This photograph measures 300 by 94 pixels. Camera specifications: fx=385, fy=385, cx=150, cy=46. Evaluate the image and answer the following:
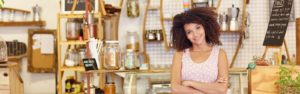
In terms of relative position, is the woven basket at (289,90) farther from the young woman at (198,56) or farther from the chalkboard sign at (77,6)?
the chalkboard sign at (77,6)

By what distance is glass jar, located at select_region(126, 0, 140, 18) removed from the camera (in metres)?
5.01

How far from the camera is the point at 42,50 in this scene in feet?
17.2

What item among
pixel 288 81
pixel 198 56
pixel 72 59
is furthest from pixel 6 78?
pixel 288 81

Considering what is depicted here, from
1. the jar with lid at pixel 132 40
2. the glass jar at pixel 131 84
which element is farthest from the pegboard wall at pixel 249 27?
the glass jar at pixel 131 84

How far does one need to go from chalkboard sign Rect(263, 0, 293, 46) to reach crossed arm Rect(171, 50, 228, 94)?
3.71ft

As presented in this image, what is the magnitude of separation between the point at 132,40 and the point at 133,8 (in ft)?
1.39

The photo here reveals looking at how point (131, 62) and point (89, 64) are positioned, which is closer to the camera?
point (89, 64)

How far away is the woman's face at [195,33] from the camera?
2275mm

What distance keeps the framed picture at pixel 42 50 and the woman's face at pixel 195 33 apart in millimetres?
3334

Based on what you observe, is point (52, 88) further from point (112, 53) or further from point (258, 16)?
point (258, 16)

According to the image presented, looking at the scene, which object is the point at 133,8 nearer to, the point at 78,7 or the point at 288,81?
the point at 78,7

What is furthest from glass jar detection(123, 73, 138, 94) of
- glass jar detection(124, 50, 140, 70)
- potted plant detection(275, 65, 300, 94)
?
potted plant detection(275, 65, 300, 94)

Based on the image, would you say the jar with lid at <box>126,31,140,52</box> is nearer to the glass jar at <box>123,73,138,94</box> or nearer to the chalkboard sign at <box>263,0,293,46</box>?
the glass jar at <box>123,73,138,94</box>

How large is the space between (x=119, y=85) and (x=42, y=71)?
1.08 m
